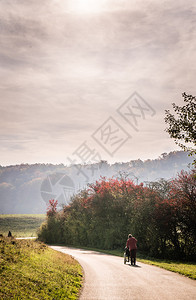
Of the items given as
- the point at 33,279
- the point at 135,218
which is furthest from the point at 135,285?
the point at 135,218

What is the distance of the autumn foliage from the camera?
19.1 metres

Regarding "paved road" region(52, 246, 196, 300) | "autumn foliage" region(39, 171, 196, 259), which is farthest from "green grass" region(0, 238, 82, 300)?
"autumn foliage" region(39, 171, 196, 259)

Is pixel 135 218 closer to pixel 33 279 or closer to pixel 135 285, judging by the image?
pixel 135 285

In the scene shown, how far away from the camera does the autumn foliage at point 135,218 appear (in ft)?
62.6

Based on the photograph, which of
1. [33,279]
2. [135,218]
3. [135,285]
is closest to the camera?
[33,279]

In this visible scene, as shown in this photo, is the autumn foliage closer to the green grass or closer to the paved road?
the paved road

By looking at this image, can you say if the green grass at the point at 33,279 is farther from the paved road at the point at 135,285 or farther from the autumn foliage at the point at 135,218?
the autumn foliage at the point at 135,218

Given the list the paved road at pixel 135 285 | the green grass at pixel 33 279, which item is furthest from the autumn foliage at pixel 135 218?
the green grass at pixel 33 279

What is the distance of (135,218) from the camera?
75.1ft

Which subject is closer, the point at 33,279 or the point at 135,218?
the point at 33,279

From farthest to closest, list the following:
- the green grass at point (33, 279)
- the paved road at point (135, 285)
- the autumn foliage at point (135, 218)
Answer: the autumn foliage at point (135, 218) → the paved road at point (135, 285) → the green grass at point (33, 279)

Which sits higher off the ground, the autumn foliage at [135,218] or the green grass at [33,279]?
the autumn foliage at [135,218]

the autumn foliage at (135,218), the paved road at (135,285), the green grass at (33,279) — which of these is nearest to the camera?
the green grass at (33,279)

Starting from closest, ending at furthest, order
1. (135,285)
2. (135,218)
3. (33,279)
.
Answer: (33,279)
(135,285)
(135,218)
